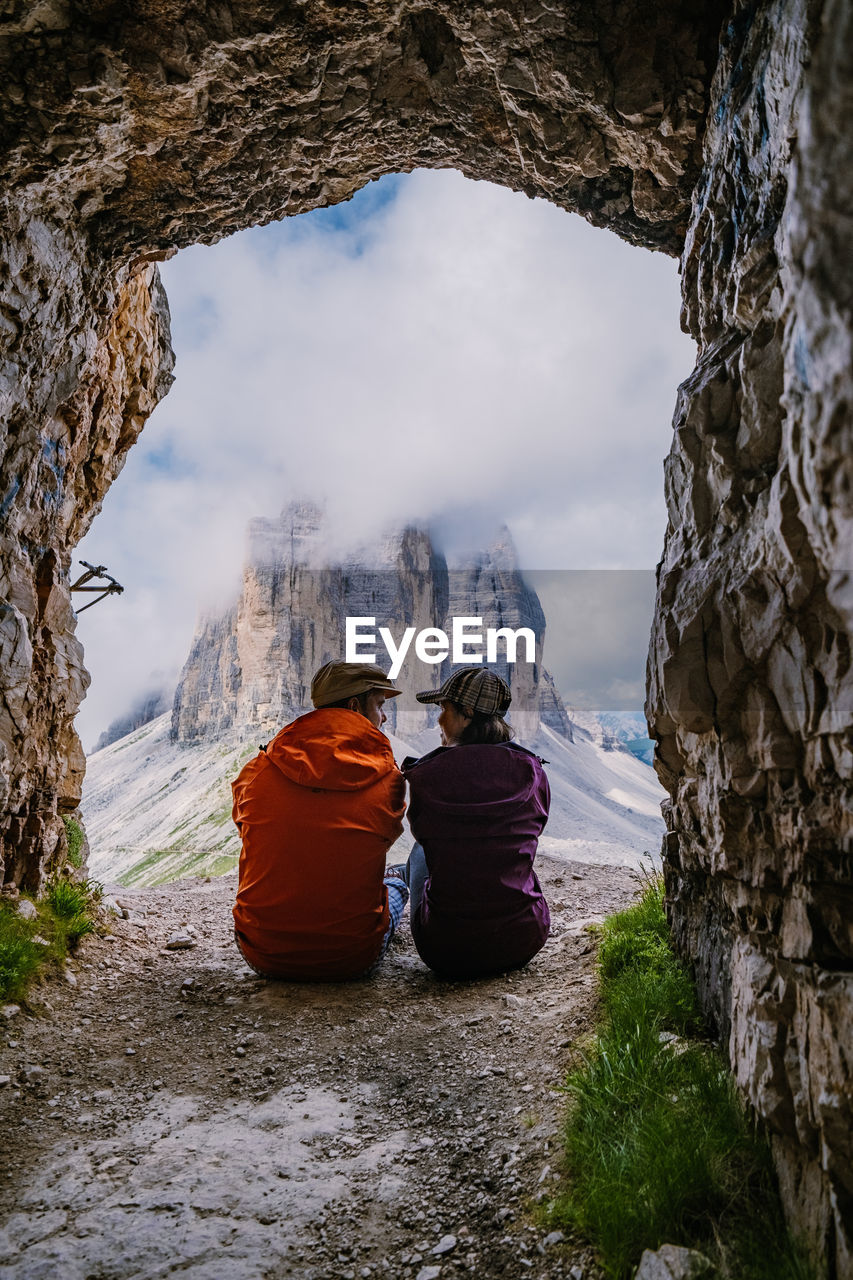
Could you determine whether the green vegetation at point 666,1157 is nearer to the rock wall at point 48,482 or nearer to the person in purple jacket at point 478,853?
the person in purple jacket at point 478,853

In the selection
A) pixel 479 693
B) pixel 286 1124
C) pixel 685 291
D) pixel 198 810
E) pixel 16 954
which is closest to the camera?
pixel 286 1124

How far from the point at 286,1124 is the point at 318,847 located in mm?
1589

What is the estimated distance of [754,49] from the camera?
292cm

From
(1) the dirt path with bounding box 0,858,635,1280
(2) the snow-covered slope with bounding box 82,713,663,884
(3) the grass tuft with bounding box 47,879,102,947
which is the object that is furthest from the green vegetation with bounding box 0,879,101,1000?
(2) the snow-covered slope with bounding box 82,713,663,884

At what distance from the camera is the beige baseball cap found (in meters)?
5.02

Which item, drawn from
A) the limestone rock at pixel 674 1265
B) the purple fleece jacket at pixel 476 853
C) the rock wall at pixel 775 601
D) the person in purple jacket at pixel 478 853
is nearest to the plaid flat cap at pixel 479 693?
the person in purple jacket at pixel 478 853

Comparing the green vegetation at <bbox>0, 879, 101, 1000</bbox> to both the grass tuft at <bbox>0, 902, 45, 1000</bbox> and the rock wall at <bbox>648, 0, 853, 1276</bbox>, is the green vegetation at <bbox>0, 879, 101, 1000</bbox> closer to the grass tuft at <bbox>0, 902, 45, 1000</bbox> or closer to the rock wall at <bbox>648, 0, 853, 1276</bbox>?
the grass tuft at <bbox>0, 902, 45, 1000</bbox>

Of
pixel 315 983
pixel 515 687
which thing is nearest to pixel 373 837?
pixel 315 983

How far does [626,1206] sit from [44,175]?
252 inches

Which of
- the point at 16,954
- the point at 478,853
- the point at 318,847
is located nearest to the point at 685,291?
the point at 478,853

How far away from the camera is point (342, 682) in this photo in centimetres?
502

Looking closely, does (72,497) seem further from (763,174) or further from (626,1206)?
(626,1206)

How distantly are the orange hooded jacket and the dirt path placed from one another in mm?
301

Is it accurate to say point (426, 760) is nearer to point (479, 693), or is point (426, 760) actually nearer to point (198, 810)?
point (479, 693)
